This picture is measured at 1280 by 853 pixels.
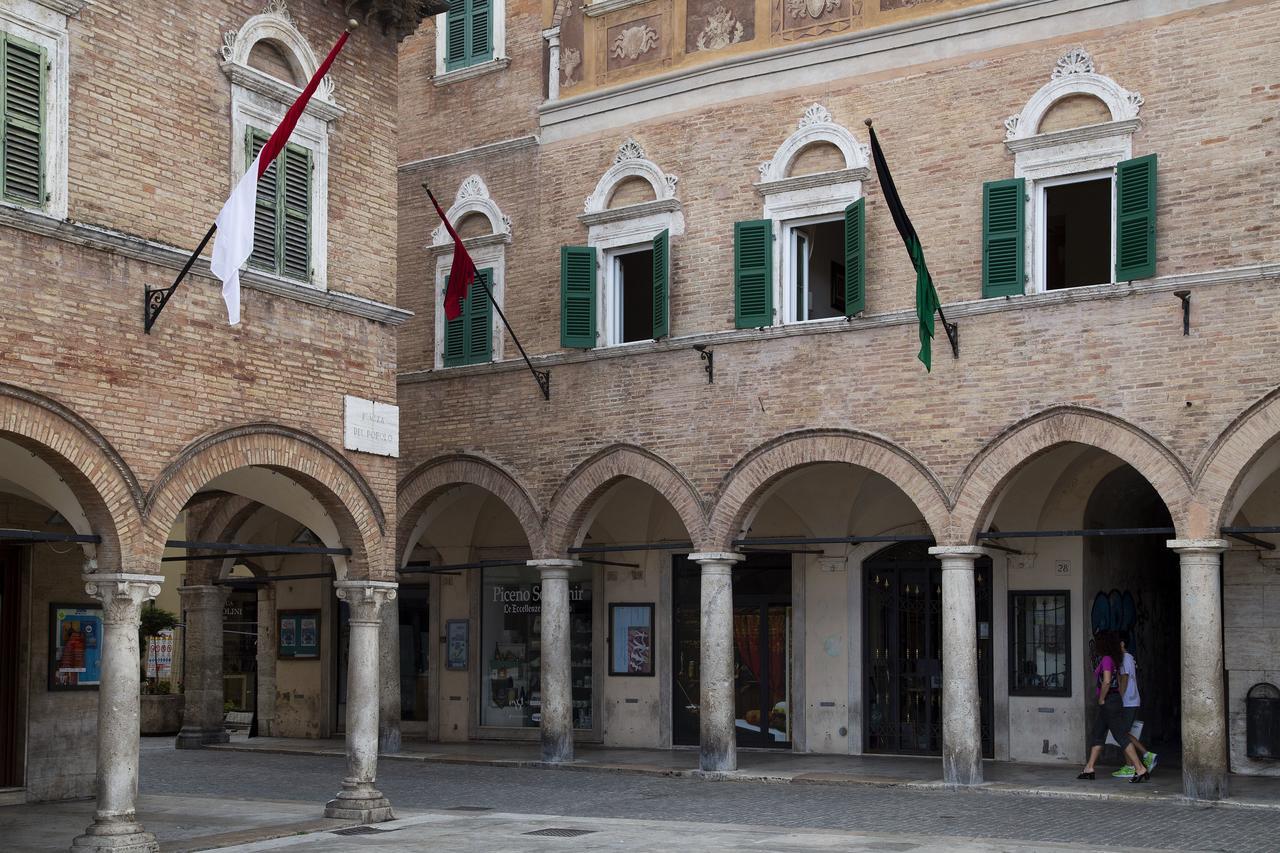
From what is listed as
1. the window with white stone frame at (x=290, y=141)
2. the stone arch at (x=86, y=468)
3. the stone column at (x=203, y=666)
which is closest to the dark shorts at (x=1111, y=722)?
the window with white stone frame at (x=290, y=141)

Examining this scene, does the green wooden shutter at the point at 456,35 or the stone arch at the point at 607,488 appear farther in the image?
the green wooden shutter at the point at 456,35

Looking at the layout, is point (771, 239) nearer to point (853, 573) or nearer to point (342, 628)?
point (853, 573)

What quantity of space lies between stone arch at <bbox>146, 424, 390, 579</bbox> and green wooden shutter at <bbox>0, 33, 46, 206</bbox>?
7.92 feet

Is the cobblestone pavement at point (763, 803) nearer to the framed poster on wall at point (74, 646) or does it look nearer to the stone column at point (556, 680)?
the stone column at point (556, 680)

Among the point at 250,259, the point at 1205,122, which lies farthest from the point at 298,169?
the point at 1205,122

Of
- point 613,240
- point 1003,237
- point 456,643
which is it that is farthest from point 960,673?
point 456,643

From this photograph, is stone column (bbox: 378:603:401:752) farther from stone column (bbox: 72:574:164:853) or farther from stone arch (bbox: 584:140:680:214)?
stone column (bbox: 72:574:164:853)

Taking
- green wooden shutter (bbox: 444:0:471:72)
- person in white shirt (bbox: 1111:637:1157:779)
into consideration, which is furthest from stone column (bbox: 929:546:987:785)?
green wooden shutter (bbox: 444:0:471:72)

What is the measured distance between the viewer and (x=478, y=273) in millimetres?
20891

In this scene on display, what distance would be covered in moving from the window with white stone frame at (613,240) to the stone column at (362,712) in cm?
596

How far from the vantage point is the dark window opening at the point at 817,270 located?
1859 cm

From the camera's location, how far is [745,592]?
21547mm

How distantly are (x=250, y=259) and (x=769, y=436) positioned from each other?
677cm

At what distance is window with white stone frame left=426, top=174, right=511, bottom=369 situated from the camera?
20.8 metres
